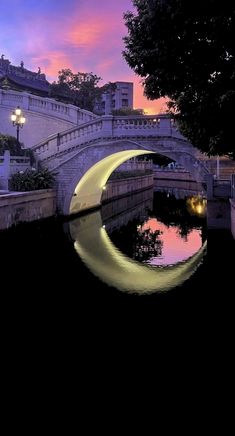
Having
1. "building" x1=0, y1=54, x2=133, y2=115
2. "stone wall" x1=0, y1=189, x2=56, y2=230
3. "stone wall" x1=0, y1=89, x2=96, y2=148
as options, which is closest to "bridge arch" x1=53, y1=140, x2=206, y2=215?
"stone wall" x1=0, y1=189, x2=56, y2=230

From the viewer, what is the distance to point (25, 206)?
18.8 metres

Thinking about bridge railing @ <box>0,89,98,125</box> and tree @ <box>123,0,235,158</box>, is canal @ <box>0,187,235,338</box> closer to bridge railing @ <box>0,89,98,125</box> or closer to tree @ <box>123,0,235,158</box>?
tree @ <box>123,0,235,158</box>

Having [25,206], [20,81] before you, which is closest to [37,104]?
[25,206]

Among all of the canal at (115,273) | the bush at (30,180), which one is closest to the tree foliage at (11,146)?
the bush at (30,180)

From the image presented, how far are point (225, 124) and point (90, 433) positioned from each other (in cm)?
799

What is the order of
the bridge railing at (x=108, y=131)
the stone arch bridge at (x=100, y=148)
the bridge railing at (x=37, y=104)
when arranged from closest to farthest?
the stone arch bridge at (x=100, y=148)
the bridge railing at (x=108, y=131)
the bridge railing at (x=37, y=104)

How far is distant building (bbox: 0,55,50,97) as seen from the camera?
43781 millimetres

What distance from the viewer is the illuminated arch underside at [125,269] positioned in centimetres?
1166

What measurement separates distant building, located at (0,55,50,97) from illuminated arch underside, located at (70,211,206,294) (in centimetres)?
2529

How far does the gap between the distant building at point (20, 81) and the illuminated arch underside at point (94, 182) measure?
16.4 meters

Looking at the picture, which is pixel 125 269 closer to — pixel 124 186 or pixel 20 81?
pixel 124 186

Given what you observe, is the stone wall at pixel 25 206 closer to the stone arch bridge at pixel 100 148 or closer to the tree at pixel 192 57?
the stone arch bridge at pixel 100 148

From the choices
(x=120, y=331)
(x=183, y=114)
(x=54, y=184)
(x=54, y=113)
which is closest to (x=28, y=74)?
(x=54, y=113)

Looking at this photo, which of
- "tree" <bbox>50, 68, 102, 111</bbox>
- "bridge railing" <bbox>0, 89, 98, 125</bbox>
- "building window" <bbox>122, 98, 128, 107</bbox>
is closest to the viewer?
"bridge railing" <bbox>0, 89, 98, 125</bbox>
